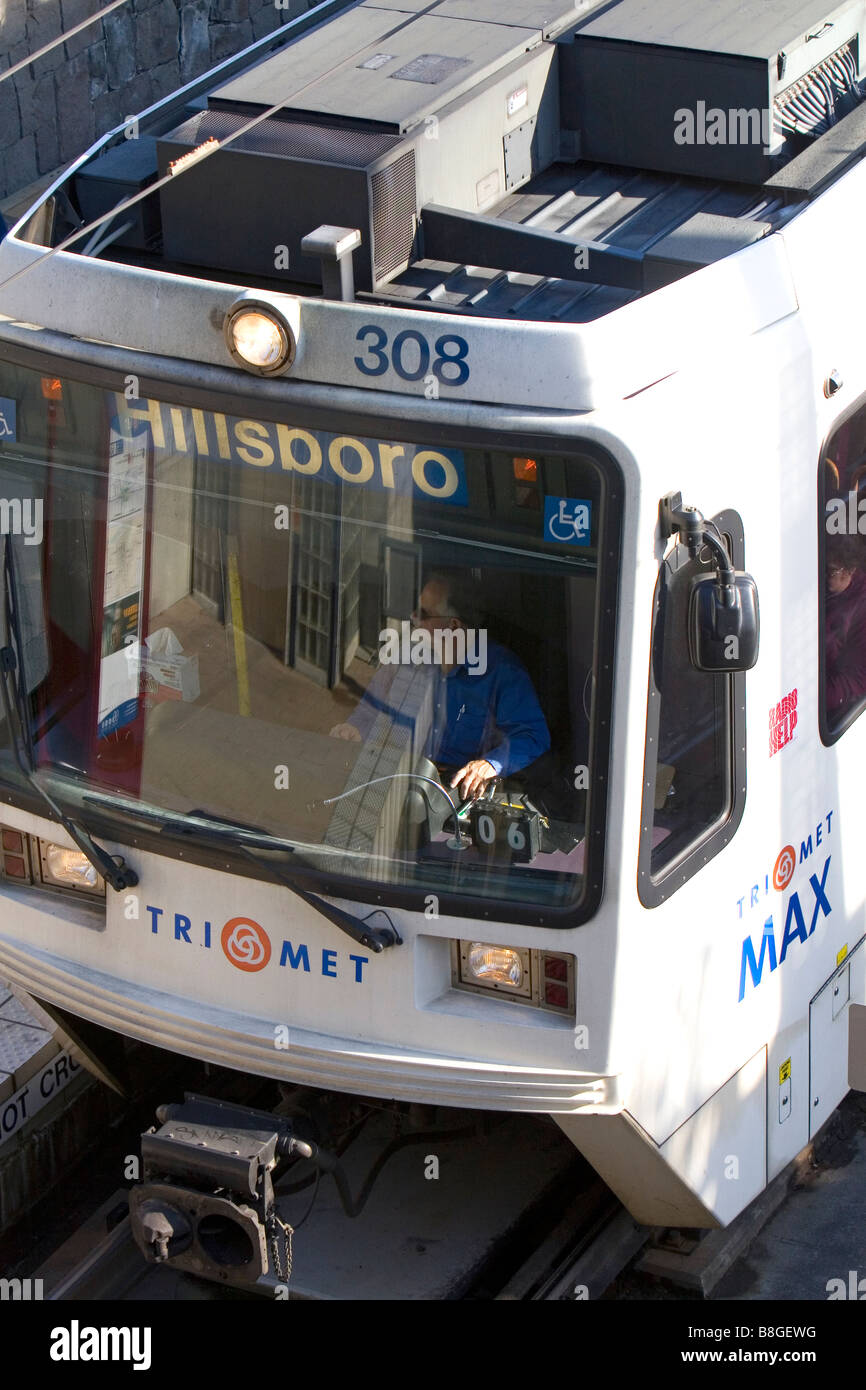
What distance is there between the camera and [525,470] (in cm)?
427

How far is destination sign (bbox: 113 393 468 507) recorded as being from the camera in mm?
4336

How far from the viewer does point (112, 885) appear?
16.2ft

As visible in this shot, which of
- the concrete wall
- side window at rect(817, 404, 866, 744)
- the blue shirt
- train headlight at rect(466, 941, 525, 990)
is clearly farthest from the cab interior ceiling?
the concrete wall

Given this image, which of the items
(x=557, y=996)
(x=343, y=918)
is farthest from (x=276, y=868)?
(x=557, y=996)

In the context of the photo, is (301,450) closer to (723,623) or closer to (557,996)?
(723,623)

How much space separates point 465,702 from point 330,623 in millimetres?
380

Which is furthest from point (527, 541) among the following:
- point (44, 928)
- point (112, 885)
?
point (44, 928)

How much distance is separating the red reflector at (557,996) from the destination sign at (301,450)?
4.04 ft

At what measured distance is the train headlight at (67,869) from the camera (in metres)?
5.15

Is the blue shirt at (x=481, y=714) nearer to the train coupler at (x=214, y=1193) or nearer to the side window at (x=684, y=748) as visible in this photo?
the side window at (x=684, y=748)

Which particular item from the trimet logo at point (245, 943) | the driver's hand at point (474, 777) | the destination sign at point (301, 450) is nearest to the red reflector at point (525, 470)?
the destination sign at point (301, 450)

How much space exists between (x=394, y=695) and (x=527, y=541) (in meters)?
0.52
